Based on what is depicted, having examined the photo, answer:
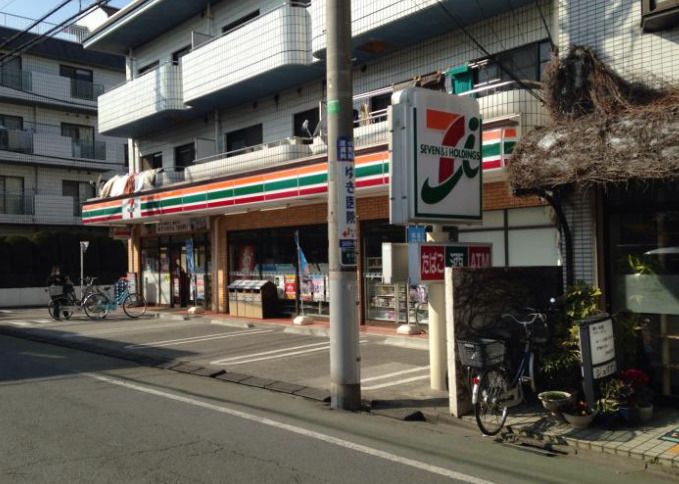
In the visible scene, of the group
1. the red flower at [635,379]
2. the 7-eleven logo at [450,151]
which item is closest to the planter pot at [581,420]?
the red flower at [635,379]

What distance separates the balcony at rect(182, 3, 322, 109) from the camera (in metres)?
15.3

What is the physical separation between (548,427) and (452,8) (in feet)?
28.1

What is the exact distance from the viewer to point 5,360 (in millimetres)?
11922

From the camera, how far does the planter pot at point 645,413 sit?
264 inches

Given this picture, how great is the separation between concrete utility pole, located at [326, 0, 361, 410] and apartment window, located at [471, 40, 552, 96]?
16.2ft

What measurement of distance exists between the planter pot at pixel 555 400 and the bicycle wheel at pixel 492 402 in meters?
0.43

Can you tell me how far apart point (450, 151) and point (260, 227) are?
10.7 metres

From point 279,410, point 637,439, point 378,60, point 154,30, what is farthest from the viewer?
point 154,30

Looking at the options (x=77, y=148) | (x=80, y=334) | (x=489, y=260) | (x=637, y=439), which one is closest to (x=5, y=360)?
(x=80, y=334)

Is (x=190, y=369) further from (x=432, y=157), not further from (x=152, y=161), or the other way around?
Result: (x=152, y=161)

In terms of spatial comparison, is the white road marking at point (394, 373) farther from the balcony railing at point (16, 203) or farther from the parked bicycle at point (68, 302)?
the balcony railing at point (16, 203)

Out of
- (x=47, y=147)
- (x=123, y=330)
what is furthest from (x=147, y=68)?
(x=47, y=147)

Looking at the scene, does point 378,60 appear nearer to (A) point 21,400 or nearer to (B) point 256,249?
(B) point 256,249

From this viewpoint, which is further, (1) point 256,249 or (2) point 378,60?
(1) point 256,249
